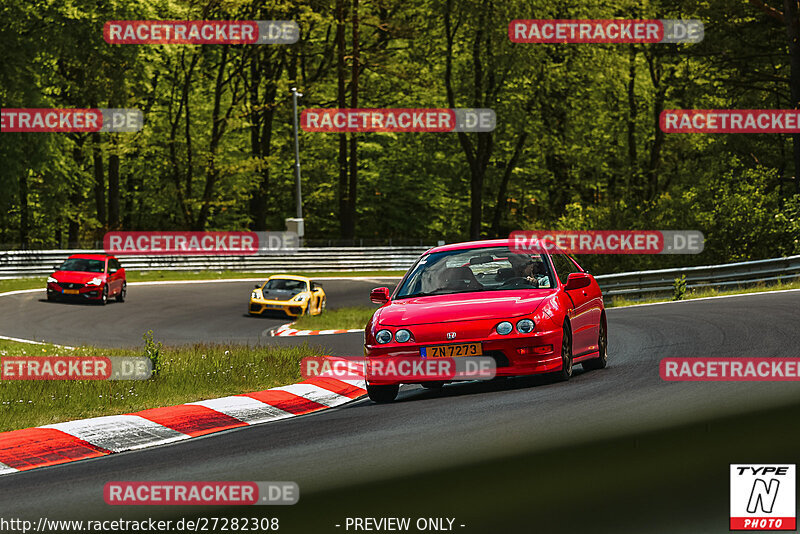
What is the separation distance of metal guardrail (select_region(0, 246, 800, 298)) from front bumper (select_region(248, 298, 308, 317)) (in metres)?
9.63

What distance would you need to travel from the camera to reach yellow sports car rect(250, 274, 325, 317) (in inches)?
1323

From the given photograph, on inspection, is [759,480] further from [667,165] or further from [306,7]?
[667,165]

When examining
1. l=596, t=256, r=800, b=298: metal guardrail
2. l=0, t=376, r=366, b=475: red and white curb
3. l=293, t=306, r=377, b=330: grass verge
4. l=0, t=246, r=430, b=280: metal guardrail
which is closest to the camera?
l=0, t=376, r=366, b=475: red and white curb

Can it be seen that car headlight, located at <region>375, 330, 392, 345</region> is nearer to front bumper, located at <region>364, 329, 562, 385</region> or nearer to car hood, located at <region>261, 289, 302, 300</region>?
front bumper, located at <region>364, 329, 562, 385</region>

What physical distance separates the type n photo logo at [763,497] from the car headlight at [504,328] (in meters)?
3.84

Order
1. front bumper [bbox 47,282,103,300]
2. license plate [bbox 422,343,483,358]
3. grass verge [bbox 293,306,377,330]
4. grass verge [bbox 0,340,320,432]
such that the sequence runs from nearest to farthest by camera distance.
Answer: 1. license plate [bbox 422,343,483,358]
2. grass verge [bbox 0,340,320,432]
3. grass verge [bbox 293,306,377,330]
4. front bumper [bbox 47,282,103,300]

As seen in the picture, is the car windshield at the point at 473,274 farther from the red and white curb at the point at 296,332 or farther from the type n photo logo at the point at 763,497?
the red and white curb at the point at 296,332

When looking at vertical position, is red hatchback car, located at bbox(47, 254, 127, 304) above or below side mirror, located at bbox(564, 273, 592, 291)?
below

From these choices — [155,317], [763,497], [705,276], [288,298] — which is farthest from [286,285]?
[763,497]

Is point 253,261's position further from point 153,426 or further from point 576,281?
point 153,426

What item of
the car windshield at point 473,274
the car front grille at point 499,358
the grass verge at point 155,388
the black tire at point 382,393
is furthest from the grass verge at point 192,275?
the car front grille at point 499,358

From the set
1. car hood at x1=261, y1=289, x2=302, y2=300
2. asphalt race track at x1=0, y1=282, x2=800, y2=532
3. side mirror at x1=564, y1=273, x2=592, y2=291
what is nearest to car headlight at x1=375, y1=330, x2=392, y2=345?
asphalt race track at x1=0, y1=282, x2=800, y2=532

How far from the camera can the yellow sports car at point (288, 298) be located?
110 feet

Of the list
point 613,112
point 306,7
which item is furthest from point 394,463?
point 613,112
